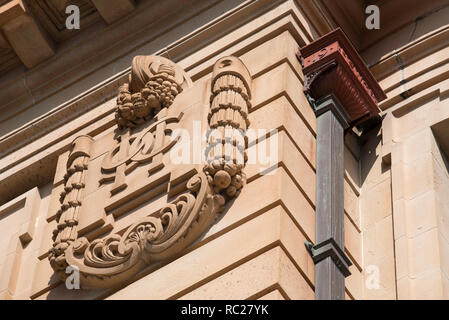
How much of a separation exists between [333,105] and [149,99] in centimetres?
186

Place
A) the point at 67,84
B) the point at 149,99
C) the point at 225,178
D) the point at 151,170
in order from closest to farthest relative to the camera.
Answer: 1. the point at 225,178
2. the point at 151,170
3. the point at 149,99
4. the point at 67,84

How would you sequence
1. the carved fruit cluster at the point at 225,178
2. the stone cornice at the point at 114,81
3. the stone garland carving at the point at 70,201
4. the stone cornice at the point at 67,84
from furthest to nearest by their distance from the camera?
1. the stone cornice at the point at 67,84
2. the stone cornice at the point at 114,81
3. the stone garland carving at the point at 70,201
4. the carved fruit cluster at the point at 225,178

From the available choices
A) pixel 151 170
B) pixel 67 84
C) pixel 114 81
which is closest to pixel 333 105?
pixel 151 170

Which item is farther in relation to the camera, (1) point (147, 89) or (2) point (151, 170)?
(1) point (147, 89)

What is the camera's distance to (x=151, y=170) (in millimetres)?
12414

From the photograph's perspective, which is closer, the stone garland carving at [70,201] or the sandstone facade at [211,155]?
the sandstone facade at [211,155]

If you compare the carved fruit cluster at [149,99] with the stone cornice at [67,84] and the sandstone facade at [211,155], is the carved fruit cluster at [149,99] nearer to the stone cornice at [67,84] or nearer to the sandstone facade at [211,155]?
the sandstone facade at [211,155]

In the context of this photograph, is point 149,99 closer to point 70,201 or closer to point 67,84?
point 70,201

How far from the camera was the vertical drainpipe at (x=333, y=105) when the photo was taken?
37.8 ft

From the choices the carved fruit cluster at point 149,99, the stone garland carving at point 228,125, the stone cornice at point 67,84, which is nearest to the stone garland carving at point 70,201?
the carved fruit cluster at point 149,99

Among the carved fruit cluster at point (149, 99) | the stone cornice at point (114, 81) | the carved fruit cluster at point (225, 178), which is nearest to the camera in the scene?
the carved fruit cluster at point (225, 178)

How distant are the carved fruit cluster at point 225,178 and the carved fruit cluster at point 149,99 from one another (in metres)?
1.71

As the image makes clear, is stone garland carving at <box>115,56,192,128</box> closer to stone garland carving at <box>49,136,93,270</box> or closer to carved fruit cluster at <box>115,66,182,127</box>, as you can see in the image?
carved fruit cluster at <box>115,66,182,127</box>

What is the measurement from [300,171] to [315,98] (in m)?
1.29
